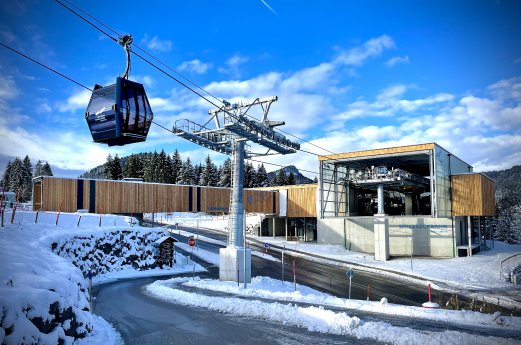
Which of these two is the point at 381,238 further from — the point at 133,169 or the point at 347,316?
the point at 133,169

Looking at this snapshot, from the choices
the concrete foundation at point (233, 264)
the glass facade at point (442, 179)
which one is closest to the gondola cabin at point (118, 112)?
the concrete foundation at point (233, 264)

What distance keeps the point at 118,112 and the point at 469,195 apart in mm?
43386

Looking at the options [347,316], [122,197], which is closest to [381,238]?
[122,197]

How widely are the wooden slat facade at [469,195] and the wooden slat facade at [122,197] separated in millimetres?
Result: 27865

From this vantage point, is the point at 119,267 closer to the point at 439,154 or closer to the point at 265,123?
the point at 265,123

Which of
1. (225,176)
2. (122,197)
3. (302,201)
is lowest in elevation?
(302,201)

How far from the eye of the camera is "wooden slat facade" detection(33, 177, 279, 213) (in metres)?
36.8

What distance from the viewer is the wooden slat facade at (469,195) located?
43000 mm

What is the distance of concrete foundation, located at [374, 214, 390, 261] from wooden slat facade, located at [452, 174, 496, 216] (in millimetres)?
8578

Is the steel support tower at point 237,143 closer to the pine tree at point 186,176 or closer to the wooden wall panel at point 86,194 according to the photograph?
the wooden wall panel at point 86,194

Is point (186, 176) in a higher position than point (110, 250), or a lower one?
higher

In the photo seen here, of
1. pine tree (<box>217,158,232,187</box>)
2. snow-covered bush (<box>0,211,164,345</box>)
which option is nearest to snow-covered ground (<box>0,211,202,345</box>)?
snow-covered bush (<box>0,211,164,345</box>)

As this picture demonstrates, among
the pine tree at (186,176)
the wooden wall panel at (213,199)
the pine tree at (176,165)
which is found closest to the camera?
the wooden wall panel at (213,199)

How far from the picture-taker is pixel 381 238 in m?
43.3
